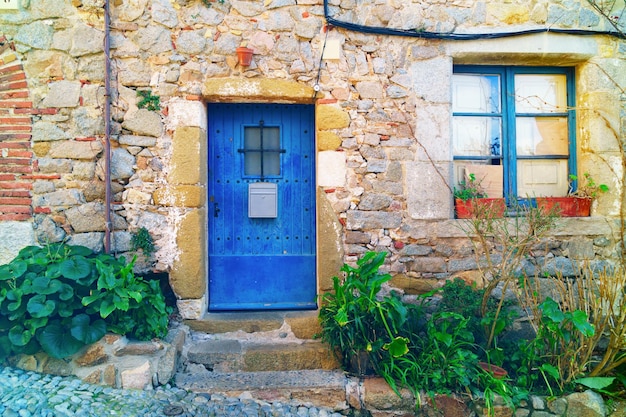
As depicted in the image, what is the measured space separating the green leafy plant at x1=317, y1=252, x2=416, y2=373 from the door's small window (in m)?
1.19

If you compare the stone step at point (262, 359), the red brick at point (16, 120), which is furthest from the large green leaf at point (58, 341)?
the red brick at point (16, 120)

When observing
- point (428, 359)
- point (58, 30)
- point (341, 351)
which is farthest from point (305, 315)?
point (58, 30)

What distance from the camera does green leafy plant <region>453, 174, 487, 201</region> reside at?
3756mm

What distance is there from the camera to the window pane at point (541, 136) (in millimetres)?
4008

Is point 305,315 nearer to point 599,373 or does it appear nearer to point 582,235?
point 599,373

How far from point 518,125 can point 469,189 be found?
0.81 meters

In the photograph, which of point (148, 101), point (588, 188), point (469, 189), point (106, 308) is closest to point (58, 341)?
point (106, 308)

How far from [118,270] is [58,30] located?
6.56ft

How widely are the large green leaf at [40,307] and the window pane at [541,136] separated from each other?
3883mm

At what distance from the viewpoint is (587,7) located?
12.5ft

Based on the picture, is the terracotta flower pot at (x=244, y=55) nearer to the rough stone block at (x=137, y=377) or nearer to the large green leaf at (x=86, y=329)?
the large green leaf at (x=86, y=329)

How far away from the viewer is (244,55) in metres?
3.53

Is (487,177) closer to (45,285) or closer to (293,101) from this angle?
(293,101)

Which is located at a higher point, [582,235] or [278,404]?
[582,235]
